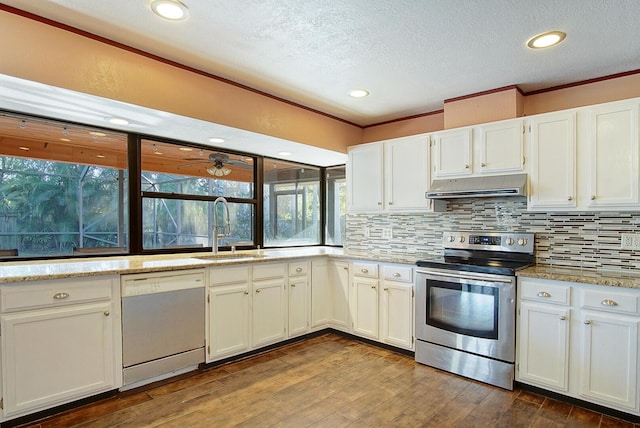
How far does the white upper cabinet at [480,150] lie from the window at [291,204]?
1871 millimetres

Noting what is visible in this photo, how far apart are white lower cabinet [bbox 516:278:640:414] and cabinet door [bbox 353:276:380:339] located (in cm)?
131

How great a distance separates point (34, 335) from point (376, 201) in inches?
121

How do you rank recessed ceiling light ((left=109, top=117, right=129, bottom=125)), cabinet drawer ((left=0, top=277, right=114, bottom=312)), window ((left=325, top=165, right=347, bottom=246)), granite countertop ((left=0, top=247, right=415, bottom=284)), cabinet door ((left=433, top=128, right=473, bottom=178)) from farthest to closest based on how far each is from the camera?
window ((left=325, top=165, right=347, bottom=246)), cabinet door ((left=433, top=128, right=473, bottom=178)), recessed ceiling light ((left=109, top=117, right=129, bottom=125)), granite countertop ((left=0, top=247, right=415, bottom=284)), cabinet drawer ((left=0, top=277, right=114, bottom=312))

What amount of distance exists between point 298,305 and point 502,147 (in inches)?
95.9

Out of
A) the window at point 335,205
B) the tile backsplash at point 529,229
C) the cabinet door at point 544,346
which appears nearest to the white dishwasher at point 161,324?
the tile backsplash at point 529,229

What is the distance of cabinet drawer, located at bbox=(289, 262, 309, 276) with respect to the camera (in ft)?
11.7

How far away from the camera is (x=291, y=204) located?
14.9 ft

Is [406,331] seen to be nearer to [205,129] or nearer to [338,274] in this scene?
[338,274]

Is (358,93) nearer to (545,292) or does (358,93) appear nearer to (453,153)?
(453,153)

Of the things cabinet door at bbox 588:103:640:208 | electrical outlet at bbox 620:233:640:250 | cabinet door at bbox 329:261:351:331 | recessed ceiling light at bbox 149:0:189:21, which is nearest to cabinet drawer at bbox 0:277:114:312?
recessed ceiling light at bbox 149:0:189:21

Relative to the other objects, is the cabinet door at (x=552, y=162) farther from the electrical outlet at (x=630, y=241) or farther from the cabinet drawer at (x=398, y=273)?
the cabinet drawer at (x=398, y=273)

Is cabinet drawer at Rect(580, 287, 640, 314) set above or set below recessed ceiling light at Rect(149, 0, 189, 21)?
below

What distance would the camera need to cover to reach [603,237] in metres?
2.73

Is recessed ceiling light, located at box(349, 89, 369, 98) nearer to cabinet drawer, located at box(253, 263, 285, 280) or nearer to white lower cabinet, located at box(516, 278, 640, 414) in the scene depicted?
cabinet drawer, located at box(253, 263, 285, 280)
